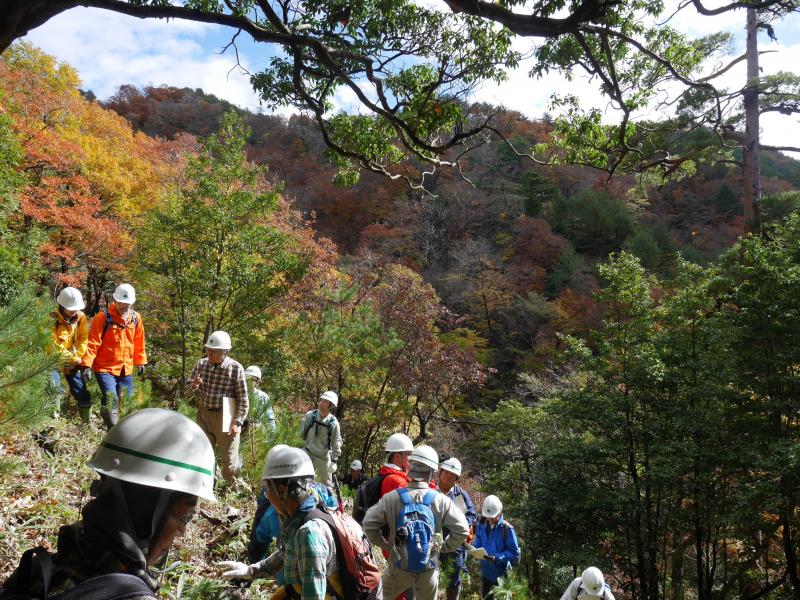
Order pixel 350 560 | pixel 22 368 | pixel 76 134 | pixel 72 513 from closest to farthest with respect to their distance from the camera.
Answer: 1. pixel 350 560
2. pixel 22 368
3. pixel 72 513
4. pixel 76 134

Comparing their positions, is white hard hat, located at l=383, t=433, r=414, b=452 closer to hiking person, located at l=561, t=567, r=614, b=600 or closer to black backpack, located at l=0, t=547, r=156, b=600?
hiking person, located at l=561, t=567, r=614, b=600

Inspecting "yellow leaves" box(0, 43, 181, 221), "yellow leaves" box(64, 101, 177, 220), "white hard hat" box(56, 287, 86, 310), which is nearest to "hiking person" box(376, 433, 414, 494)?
"white hard hat" box(56, 287, 86, 310)

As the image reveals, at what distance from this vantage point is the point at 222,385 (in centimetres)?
481

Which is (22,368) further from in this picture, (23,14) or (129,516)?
(129,516)

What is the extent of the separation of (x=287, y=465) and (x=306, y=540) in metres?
0.33

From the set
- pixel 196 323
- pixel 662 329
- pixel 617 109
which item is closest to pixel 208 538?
pixel 617 109

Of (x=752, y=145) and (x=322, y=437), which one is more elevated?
(x=752, y=145)

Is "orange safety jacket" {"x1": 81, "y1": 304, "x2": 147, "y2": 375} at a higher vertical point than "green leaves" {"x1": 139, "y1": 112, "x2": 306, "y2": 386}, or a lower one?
lower

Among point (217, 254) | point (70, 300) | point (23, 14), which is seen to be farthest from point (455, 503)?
point (217, 254)

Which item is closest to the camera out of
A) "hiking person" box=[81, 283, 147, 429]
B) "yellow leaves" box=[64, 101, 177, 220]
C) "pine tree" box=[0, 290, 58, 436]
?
"pine tree" box=[0, 290, 58, 436]

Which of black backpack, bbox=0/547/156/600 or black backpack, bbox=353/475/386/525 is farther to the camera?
black backpack, bbox=353/475/386/525

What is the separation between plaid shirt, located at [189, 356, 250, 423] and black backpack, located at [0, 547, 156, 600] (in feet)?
12.2

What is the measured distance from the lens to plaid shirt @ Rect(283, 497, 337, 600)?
83.4 inches

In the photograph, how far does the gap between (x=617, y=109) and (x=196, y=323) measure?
7.88 m
